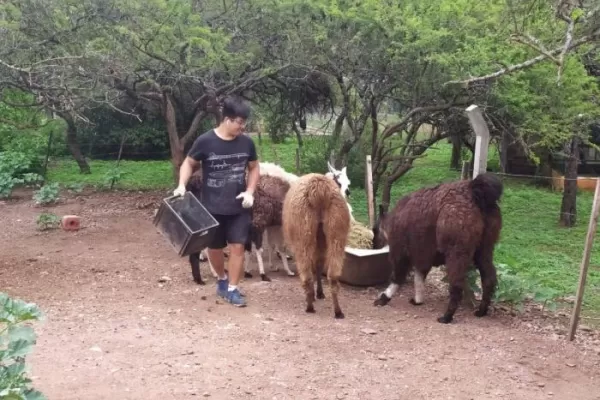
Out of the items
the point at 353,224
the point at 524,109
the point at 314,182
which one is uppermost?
the point at 524,109

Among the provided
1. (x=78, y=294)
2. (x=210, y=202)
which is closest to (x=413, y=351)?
(x=210, y=202)

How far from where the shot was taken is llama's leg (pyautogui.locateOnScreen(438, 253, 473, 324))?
616 cm

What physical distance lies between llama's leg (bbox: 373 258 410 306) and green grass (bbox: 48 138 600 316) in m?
1.53

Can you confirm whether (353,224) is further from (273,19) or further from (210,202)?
(273,19)

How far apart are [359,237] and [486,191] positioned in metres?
2.20

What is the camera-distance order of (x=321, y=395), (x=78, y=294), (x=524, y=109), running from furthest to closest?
1. (x=524, y=109)
2. (x=78, y=294)
3. (x=321, y=395)

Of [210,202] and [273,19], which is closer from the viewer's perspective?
[210,202]

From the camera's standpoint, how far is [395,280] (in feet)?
22.6

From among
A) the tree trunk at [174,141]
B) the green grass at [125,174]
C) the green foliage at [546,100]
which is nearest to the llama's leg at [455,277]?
the green foliage at [546,100]

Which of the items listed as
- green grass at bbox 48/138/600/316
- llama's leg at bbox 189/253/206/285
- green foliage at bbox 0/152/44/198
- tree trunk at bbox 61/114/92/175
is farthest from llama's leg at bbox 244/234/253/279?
tree trunk at bbox 61/114/92/175

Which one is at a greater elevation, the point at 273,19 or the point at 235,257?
the point at 273,19

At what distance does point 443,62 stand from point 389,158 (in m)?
2.65

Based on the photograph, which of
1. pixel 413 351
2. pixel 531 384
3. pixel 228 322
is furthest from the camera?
pixel 228 322

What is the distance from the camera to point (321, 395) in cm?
448
